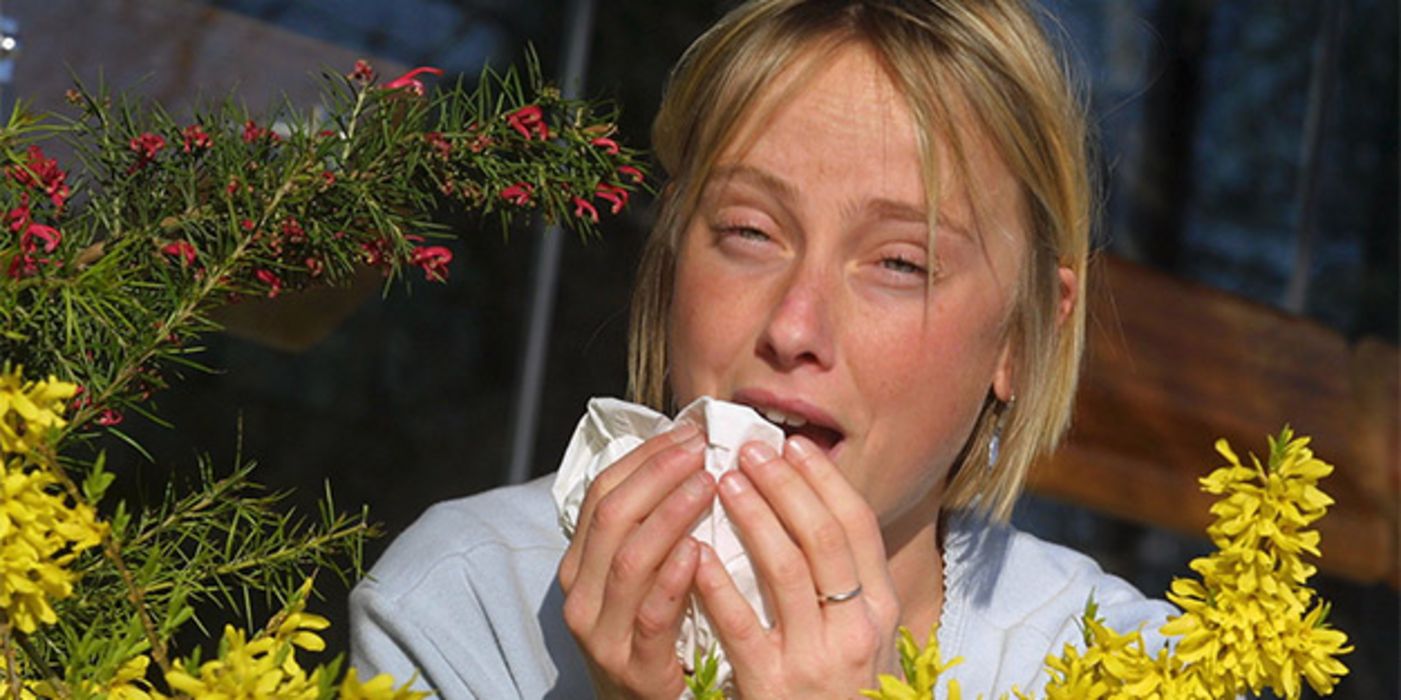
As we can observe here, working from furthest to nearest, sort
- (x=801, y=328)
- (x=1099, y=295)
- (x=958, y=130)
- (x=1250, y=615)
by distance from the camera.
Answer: (x=1099, y=295)
(x=958, y=130)
(x=801, y=328)
(x=1250, y=615)

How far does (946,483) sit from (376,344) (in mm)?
1265

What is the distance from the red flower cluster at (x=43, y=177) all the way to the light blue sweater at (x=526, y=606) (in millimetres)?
469

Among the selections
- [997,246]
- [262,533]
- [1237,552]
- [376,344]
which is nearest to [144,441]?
[376,344]

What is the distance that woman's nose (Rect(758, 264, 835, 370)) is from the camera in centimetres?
116

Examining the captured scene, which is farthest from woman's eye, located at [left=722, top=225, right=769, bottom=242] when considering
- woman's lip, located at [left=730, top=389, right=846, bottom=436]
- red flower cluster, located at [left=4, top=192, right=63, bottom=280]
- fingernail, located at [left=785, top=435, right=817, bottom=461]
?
red flower cluster, located at [left=4, top=192, right=63, bottom=280]

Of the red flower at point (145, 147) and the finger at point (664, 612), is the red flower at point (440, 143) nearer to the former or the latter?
the red flower at point (145, 147)

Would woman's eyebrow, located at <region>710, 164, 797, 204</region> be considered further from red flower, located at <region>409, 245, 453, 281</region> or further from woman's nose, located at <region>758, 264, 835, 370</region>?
red flower, located at <region>409, 245, 453, 281</region>

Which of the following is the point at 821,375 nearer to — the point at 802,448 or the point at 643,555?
the point at 802,448

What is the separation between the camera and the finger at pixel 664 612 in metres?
0.99

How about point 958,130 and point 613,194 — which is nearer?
point 613,194

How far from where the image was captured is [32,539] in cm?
62

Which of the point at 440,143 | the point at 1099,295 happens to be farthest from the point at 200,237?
the point at 1099,295

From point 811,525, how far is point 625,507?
103 millimetres

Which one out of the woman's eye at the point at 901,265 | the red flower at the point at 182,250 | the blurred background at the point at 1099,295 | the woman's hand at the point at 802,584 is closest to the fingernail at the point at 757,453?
the woman's hand at the point at 802,584
